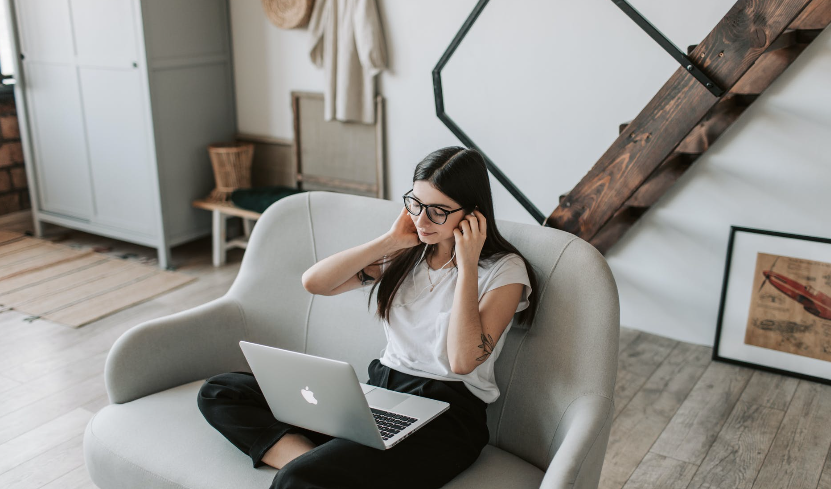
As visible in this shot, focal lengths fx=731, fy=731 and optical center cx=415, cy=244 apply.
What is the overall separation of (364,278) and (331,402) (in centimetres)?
48

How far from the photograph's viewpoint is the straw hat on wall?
3.92 m

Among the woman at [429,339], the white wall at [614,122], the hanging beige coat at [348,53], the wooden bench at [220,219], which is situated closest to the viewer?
the woman at [429,339]

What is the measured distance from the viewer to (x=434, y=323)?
176 cm

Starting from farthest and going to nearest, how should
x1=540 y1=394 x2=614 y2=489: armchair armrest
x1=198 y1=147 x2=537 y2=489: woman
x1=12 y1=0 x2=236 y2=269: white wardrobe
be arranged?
x1=12 y1=0 x2=236 y2=269: white wardrobe → x1=198 y1=147 x2=537 y2=489: woman → x1=540 y1=394 x2=614 y2=489: armchair armrest

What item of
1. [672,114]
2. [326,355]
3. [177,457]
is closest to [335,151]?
[672,114]

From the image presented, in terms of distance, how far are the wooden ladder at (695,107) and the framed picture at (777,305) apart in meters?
0.45

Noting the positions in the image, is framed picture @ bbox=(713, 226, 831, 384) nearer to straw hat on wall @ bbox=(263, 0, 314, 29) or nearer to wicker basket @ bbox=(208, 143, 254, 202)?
straw hat on wall @ bbox=(263, 0, 314, 29)

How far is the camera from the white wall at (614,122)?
9.52 ft

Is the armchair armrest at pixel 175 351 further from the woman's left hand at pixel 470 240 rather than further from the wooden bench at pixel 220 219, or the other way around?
the wooden bench at pixel 220 219

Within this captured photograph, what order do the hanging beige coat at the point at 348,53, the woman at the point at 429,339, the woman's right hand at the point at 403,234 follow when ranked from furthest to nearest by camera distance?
the hanging beige coat at the point at 348,53, the woman's right hand at the point at 403,234, the woman at the point at 429,339

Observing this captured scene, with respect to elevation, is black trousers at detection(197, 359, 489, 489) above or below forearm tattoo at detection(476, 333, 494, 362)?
below

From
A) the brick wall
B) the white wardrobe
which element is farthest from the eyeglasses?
the brick wall

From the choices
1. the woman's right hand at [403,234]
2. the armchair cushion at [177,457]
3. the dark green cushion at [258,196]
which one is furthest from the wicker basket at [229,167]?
the woman's right hand at [403,234]

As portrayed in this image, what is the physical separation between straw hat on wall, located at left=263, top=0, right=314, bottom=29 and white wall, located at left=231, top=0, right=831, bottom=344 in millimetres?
440
